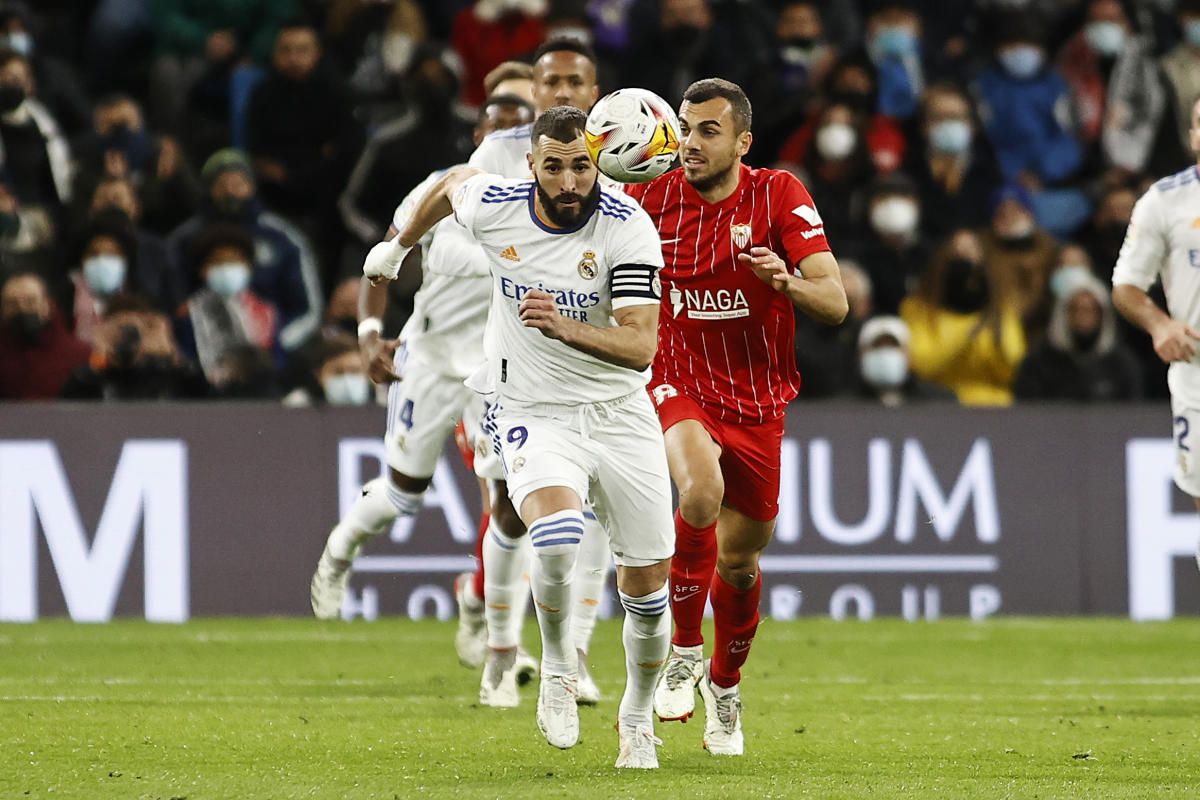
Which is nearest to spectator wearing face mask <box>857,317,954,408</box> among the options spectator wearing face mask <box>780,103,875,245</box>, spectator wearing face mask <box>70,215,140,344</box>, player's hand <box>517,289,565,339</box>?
spectator wearing face mask <box>780,103,875,245</box>

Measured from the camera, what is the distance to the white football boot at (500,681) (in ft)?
29.1

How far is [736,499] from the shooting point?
7.82 m

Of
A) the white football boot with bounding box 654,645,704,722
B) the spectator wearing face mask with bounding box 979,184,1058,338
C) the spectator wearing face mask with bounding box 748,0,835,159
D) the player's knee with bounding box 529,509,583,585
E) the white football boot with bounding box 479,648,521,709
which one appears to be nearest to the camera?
the player's knee with bounding box 529,509,583,585

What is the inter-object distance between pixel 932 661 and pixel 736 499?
349 centimetres

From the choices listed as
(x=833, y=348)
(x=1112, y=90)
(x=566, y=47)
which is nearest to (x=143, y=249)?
(x=833, y=348)

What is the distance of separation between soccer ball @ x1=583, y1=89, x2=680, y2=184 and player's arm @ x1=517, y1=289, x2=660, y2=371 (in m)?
0.50

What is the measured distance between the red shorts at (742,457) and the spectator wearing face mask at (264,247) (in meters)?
6.66

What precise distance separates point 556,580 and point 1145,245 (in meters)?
3.84

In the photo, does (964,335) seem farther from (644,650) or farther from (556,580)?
(556,580)

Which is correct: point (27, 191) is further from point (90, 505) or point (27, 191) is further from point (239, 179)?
point (90, 505)

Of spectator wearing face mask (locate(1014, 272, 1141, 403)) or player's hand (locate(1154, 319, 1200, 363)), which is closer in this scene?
player's hand (locate(1154, 319, 1200, 363))

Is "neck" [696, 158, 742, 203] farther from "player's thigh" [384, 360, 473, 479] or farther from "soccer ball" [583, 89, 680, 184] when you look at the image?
"player's thigh" [384, 360, 473, 479]

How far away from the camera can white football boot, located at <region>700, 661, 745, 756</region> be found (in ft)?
24.8

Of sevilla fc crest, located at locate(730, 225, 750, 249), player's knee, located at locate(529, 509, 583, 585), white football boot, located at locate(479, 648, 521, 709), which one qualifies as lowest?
white football boot, located at locate(479, 648, 521, 709)
